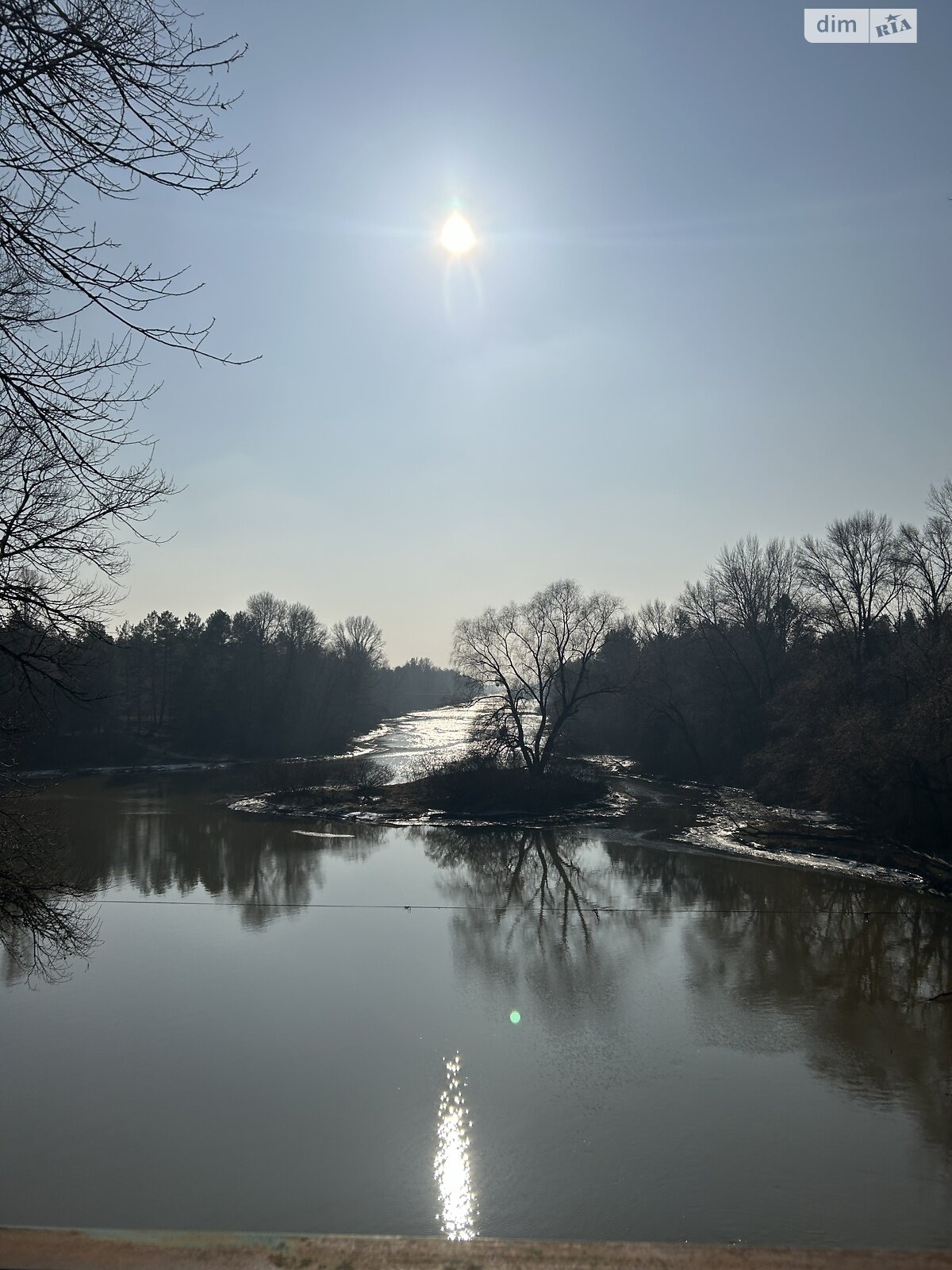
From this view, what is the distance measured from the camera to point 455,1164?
24.1 feet

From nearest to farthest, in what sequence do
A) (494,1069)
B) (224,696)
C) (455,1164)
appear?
(455,1164) → (494,1069) → (224,696)

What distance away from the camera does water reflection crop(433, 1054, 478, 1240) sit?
6.42 metres

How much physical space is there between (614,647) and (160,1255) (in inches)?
2493

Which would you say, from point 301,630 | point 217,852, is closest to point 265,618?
point 301,630

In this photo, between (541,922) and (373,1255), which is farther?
(541,922)

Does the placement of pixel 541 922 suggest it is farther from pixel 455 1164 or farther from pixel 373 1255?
pixel 373 1255

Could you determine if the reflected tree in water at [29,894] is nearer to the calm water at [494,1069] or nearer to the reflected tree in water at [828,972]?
the calm water at [494,1069]

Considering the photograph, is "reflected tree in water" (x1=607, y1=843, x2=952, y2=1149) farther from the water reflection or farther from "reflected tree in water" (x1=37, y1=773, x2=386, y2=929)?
"reflected tree in water" (x1=37, y1=773, x2=386, y2=929)

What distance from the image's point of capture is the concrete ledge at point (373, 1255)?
3.39 meters

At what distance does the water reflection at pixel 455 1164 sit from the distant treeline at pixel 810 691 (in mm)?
14115

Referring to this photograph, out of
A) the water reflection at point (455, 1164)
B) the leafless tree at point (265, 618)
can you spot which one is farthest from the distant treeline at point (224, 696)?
the water reflection at point (455, 1164)

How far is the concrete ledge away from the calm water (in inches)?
111

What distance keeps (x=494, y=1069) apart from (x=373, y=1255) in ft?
19.6

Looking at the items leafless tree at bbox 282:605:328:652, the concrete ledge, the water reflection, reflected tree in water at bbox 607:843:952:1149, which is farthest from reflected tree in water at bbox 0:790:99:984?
leafless tree at bbox 282:605:328:652
